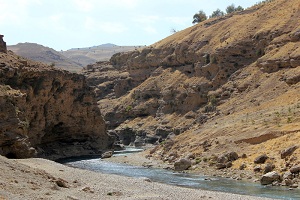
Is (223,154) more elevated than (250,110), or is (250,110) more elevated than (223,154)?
(250,110)

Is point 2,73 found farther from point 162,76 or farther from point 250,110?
point 162,76

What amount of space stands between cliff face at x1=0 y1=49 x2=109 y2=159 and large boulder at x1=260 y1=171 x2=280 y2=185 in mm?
29095

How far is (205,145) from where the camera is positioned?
64562 millimetres

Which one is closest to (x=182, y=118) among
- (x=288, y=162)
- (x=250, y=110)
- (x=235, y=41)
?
→ (x=235, y=41)

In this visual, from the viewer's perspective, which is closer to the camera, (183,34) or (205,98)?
(205,98)

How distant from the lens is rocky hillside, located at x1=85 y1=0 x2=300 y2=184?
60062mm

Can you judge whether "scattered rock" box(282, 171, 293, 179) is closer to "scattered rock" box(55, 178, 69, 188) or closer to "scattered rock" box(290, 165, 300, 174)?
"scattered rock" box(290, 165, 300, 174)

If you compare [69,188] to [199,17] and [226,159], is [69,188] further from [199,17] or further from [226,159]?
[199,17]

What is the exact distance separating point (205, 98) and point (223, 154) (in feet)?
171

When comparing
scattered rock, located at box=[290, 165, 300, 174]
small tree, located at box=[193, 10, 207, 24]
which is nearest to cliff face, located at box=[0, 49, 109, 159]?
scattered rock, located at box=[290, 165, 300, 174]

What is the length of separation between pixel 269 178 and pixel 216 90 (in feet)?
209

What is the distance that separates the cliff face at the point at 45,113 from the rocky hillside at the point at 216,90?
54.3 feet

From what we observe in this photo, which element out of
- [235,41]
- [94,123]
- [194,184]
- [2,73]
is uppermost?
[235,41]

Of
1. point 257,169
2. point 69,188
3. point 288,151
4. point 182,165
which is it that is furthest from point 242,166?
point 69,188
